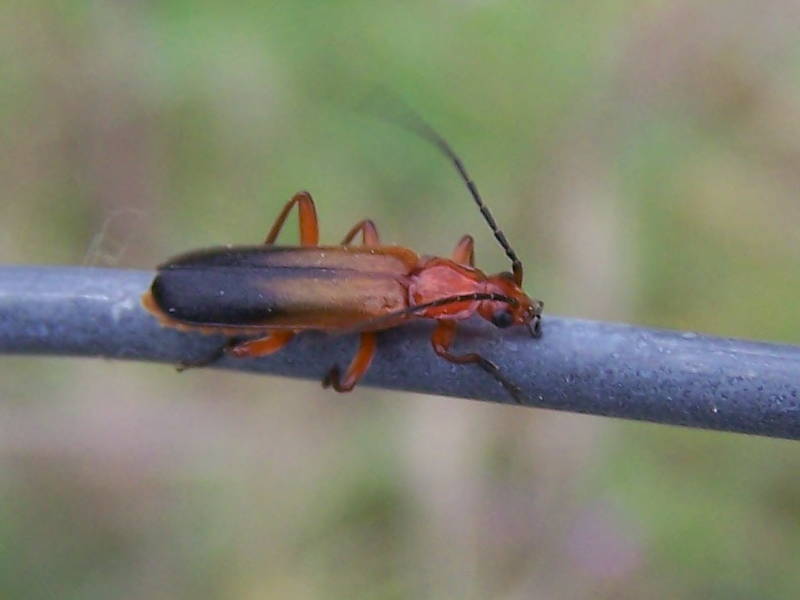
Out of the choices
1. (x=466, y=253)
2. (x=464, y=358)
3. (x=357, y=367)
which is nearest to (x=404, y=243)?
(x=466, y=253)

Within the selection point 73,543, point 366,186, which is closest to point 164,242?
point 366,186

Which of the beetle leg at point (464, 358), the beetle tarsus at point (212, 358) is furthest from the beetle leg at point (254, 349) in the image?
the beetle leg at point (464, 358)

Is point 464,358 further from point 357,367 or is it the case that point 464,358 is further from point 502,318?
point 502,318

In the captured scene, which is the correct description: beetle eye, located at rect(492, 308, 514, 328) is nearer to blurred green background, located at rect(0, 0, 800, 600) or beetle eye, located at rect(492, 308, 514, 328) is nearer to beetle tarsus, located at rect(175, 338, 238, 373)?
beetle tarsus, located at rect(175, 338, 238, 373)

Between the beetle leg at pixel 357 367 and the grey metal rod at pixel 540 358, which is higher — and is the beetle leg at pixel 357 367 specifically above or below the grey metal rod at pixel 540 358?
below

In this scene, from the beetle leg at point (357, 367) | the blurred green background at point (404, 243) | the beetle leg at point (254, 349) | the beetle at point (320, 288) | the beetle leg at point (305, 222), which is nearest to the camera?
the beetle leg at point (357, 367)

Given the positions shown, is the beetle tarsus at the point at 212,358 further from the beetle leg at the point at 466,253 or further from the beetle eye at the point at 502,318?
the beetle leg at the point at 466,253
